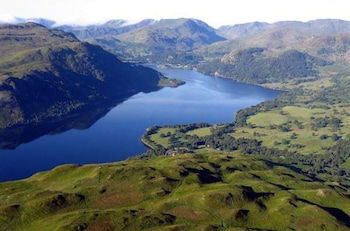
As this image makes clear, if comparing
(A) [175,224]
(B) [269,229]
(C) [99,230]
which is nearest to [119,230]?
(C) [99,230]

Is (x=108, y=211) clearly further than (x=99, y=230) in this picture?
Yes

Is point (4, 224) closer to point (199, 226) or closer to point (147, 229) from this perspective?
point (147, 229)

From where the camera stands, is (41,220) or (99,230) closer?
(99,230)

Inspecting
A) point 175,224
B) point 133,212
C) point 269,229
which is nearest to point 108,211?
point 133,212

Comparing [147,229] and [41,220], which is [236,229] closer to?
[147,229]

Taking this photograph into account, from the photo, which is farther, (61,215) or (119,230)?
(61,215)

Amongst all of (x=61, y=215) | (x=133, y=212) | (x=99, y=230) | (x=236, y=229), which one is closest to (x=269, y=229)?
(x=236, y=229)

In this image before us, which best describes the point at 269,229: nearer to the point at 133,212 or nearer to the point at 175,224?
the point at 175,224

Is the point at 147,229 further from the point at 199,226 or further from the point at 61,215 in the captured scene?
the point at 61,215
